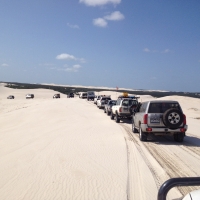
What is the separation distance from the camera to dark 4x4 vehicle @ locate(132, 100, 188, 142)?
1083 centimetres

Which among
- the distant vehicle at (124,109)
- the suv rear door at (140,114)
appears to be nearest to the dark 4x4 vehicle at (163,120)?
the suv rear door at (140,114)

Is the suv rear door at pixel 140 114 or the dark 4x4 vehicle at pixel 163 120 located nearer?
the dark 4x4 vehicle at pixel 163 120

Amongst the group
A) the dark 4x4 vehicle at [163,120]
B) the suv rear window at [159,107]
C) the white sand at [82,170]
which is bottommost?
the white sand at [82,170]

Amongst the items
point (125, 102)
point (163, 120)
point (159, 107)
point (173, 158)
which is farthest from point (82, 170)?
point (125, 102)

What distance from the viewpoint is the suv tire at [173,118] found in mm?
10750

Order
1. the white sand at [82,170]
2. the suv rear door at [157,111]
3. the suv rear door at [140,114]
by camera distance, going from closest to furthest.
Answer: the white sand at [82,170] → the suv rear door at [157,111] → the suv rear door at [140,114]

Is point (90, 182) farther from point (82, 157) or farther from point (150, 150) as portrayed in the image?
point (150, 150)

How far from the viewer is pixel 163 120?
10891 mm

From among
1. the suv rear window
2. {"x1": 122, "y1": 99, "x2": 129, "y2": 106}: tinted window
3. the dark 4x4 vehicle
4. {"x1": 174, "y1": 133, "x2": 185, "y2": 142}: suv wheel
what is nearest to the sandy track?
{"x1": 174, "y1": 133, "x2": 185, "y2": 142}: suv wheel

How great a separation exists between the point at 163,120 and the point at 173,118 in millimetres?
413

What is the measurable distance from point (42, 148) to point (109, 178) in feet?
13.1

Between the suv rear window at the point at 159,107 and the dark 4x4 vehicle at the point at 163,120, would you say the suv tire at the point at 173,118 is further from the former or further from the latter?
the suv rear window at the point at 159,107

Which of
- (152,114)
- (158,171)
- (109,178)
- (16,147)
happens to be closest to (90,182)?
(109,178)

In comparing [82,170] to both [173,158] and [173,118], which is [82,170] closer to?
[173,158]
